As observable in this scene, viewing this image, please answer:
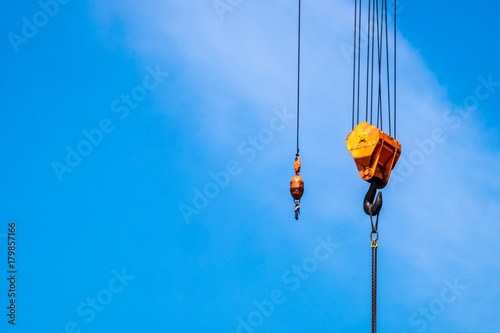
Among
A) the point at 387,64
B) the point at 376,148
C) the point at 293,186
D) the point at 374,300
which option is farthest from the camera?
the point at 387,64

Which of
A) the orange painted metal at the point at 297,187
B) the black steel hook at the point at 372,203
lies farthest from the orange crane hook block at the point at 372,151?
the orange painted metal at the point at 297,187

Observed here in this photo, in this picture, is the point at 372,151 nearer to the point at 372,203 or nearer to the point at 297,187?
A: the point at 372,203

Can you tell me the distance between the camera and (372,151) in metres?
24.0

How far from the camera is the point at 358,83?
87.8 feet

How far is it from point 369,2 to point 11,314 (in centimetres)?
1512

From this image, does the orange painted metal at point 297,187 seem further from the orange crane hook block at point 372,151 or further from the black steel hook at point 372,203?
the black steel hook at point 372,203

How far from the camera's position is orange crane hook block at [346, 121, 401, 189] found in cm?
2409

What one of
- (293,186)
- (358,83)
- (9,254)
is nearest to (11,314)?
(9,254)

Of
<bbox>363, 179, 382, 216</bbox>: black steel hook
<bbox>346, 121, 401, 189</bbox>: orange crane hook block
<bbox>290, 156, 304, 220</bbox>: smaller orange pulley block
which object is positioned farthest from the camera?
<bbox>290, 156, 304, 220</bbox>: smaller orange pulley block

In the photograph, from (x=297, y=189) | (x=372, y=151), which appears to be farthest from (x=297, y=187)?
(x=372, y=151)

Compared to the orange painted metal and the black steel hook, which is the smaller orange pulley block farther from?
the black steel hook

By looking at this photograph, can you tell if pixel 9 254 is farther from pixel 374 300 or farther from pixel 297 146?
pixel 374 300

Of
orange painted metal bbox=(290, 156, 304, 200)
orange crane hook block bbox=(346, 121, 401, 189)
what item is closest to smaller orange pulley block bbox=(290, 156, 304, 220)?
orange painted metal bbox=(290, 156, 304, 200)

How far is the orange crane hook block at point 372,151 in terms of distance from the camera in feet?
79.0
